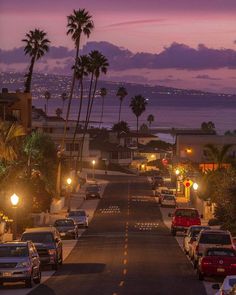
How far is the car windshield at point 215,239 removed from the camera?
41.9 m

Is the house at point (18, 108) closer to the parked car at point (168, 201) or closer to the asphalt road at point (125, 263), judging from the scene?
the parked car at point (168, 201)

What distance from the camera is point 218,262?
36906 millimetres

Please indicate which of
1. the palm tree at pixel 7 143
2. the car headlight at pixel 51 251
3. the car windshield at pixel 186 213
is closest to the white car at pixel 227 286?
the car headlight at pixel 51 251

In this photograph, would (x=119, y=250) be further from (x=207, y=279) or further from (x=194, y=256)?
(x=207, y=279)

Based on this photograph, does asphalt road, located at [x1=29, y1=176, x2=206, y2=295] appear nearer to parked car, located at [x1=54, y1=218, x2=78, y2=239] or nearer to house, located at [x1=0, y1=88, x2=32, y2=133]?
parked car, located at [x1=54, y1=218, x2=78, y2=239]

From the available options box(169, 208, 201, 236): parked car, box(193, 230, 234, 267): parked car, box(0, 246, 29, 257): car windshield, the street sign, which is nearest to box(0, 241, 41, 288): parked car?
box(0, 246, 29, 257): car windshield

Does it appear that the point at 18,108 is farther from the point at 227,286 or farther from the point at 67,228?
the point at 227,286

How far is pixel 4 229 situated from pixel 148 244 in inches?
422

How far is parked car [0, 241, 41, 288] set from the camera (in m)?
34.8

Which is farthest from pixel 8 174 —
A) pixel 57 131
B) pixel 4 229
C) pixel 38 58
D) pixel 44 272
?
pixel 57 131

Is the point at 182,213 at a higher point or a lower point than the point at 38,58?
lower

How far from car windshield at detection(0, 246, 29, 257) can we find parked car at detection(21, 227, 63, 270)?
5.97m

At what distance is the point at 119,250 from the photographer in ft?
173

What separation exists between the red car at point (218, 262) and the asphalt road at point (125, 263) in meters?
0.63
